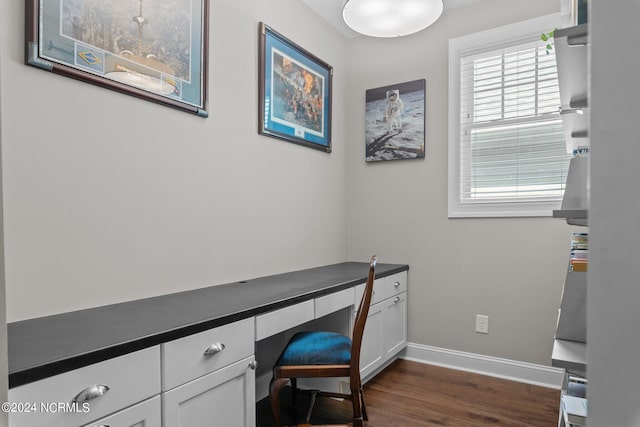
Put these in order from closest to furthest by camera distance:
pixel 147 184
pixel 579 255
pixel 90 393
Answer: pixel 90 393 < pixel 579 255 < pixel 147 184

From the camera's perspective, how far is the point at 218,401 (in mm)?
1495

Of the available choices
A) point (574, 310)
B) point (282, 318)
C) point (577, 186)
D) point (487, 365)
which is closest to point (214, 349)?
point (282, 318)

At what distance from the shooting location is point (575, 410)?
126cm

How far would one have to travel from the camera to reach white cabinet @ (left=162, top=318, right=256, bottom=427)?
51.8 inches

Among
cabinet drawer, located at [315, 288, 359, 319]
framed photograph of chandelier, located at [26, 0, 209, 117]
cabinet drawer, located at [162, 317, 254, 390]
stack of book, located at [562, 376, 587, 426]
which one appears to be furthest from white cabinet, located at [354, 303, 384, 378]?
framed photograph of chandelier, located at [26, 0, 209, 117]

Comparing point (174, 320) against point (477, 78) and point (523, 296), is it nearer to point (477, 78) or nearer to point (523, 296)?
point (523, 296)

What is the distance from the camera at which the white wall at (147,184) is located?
1.43 m

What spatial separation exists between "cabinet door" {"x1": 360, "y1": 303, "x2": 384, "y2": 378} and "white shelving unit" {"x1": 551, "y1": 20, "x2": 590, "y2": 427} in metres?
1.23

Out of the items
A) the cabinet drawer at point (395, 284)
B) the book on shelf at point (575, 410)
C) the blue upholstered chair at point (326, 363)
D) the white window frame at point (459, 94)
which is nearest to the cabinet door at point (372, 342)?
the cabinet drawer at point (395, 284)

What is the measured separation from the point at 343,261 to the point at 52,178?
2387mm

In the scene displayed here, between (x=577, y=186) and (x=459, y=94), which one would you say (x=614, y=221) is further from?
(x=459, y=94)

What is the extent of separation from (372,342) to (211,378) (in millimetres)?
1429

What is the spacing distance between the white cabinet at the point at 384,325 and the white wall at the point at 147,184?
0.60 meters

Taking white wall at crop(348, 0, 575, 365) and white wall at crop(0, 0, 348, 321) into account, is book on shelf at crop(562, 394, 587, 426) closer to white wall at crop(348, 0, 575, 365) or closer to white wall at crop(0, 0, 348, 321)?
white wall at crop(348, 0, 575, 365)
